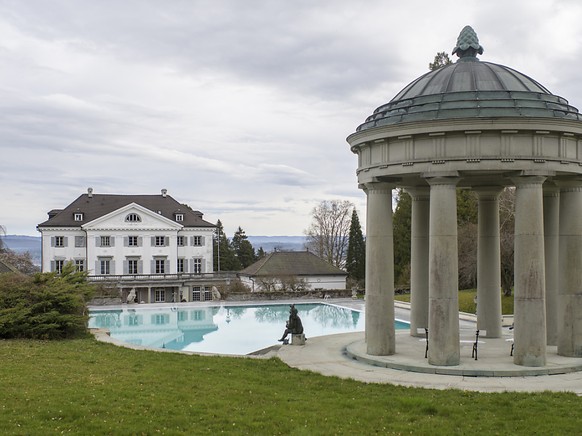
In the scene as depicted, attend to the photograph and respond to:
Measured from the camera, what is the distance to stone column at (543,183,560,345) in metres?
20.1

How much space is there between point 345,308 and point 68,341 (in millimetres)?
25733

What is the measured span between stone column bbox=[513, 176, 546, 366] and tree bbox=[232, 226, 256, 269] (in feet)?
267

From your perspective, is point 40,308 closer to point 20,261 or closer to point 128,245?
point 128,245

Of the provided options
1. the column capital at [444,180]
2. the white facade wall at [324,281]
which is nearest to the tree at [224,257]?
the white facade wall at [324,281]

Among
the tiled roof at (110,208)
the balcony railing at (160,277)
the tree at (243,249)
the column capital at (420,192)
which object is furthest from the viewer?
the tree at (243,249)

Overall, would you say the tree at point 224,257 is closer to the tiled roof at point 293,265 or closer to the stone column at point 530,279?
the tiled roof at point 293,265

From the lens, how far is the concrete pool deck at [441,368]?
14961 mm

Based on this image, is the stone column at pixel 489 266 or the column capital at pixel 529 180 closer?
the column capital at pixel 529 180

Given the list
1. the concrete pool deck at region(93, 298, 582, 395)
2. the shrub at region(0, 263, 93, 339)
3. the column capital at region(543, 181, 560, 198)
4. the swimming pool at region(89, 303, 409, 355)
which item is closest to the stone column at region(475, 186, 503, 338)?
the concrete pool deck at region(93, 298, 582, 395)

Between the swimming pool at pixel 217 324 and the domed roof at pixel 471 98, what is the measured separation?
42.5ft

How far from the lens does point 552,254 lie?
20.1 metres

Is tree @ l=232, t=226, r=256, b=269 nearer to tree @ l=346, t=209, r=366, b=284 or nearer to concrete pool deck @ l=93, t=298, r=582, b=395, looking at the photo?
tree @ l=346, t=209, r=366, b=284

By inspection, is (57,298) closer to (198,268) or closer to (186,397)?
(186,397)

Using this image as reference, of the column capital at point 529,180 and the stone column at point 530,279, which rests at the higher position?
the column capital at point 529,180
